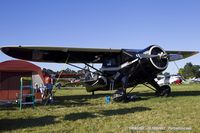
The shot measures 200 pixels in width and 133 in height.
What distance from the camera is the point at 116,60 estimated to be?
62.7ft

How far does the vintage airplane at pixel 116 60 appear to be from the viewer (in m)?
17.0

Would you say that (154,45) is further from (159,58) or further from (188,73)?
(188,73)

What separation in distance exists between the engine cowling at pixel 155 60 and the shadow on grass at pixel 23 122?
8.08 metres

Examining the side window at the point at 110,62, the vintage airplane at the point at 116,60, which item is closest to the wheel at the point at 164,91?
the vintage airplane at the point at 116,60

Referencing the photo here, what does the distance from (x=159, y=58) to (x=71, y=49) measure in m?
4.86

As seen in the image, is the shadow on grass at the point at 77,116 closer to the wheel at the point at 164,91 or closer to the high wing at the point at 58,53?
the high wing at the point at 58,53

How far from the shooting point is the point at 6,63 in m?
19.5

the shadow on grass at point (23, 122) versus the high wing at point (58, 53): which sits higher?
the high wing at point (58, 53)

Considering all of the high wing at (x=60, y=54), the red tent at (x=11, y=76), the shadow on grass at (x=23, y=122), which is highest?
the high wing at (x=60, y=54)

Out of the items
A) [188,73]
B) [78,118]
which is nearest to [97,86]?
[78,118]

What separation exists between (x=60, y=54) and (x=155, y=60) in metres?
5.84

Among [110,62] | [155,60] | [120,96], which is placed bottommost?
[120,96]

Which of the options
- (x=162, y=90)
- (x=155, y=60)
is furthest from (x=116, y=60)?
(x=162, y=90)

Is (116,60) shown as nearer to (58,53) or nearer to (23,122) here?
(58,53)
